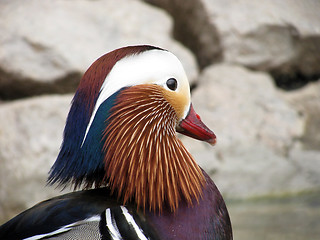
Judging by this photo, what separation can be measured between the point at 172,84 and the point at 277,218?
1.51 meters

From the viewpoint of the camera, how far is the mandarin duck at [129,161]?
3.29 ft

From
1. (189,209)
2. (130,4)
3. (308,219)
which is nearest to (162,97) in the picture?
(189,209)

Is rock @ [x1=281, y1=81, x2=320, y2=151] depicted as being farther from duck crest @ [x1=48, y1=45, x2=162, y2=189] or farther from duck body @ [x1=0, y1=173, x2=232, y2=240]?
duck crest @ [x1=48, y1=45, x2=162, y2=189]

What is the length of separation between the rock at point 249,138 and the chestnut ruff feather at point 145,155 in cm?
160

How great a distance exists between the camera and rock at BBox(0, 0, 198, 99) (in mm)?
2707

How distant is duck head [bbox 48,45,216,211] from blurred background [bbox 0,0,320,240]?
1.24 metres

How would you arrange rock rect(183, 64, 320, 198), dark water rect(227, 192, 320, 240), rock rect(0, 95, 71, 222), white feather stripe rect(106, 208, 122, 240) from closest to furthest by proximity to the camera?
white feather stripe rect(106, 208, 122, 240), dark water rect(227, 192, 320, 240), rock rect(0, 95, 71, 222), rock rect(183, 64, 320, 198)

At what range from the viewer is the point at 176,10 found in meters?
3.35

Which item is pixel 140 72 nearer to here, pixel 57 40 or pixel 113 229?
pixel 113 229

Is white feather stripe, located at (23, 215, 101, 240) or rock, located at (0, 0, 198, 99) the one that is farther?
rock, located at (0, 0, 198, 99)

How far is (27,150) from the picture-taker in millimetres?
2434

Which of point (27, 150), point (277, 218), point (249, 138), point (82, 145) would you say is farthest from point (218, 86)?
point (82, 145)

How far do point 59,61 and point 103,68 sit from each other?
176 centimetres

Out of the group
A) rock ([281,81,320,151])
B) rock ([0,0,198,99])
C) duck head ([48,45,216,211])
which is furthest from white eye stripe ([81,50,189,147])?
rock ([281,81,320,151])
